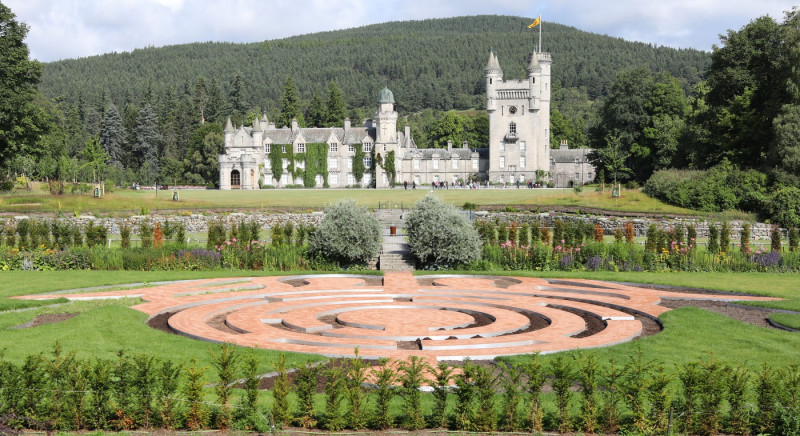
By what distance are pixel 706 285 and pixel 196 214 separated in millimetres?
37656

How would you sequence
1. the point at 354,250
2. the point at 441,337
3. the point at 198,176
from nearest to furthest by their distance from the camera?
1. the point at 441,337
2. the point at 354,250
3. the point at 198,176

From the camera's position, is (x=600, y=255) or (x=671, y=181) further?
(x=671, y=181)

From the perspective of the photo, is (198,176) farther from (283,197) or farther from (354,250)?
(354,250)

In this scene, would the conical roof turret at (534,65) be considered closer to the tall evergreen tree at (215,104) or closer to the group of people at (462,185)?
the group of people at (462,185)

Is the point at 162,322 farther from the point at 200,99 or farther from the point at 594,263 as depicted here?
the point at 200,99

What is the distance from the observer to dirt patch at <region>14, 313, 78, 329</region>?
1645cm

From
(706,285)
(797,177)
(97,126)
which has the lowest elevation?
(706,285)

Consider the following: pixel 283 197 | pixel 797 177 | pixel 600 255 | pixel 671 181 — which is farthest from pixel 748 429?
pixel 283 197

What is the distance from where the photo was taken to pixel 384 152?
98500 mm

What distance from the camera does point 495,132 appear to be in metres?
101

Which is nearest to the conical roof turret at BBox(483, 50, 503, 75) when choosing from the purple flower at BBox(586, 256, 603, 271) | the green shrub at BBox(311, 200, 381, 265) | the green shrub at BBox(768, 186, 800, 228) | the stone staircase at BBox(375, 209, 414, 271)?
the green shrub at BBox(768, 186, 800, 228)

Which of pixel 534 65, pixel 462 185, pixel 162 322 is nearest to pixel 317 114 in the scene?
pixel 462 185

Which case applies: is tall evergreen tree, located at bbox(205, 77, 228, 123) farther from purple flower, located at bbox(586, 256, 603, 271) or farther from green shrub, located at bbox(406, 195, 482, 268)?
purple flower, located at bbox(586, 256, 603, 271)

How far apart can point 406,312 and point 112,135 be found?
115 meters
